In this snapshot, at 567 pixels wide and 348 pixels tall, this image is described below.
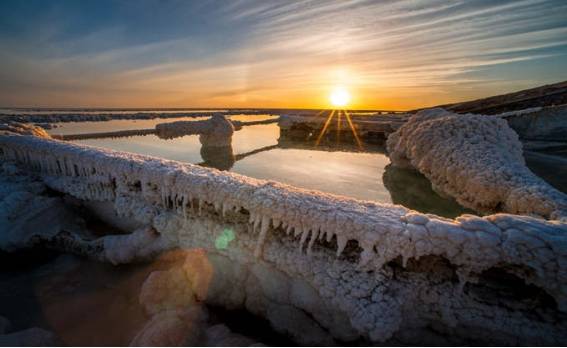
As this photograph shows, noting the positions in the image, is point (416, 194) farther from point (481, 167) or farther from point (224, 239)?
A: point (224, 239)

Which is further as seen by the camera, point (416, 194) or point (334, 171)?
point (334, 171)

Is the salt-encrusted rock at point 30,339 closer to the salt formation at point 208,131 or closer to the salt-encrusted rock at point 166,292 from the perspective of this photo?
the salt-encrusted rock at point 166,292

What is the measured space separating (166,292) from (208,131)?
10.7 meters

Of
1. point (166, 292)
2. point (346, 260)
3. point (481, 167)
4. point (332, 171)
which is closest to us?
point (346, 260)

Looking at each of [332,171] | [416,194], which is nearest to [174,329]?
[416,194]

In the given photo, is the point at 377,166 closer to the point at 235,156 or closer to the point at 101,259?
the point at 235,156

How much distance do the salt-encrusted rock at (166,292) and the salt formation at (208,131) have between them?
33.2ft

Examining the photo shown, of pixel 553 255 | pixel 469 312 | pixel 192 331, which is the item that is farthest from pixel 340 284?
pixel 553 255

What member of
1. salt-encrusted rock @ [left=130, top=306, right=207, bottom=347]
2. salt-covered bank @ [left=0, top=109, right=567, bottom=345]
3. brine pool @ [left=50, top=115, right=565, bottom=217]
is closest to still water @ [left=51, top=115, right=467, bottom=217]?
brine pool @ [left=50, top=115, right=565, bottom=217]

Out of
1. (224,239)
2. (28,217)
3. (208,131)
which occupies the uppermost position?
(208,131)

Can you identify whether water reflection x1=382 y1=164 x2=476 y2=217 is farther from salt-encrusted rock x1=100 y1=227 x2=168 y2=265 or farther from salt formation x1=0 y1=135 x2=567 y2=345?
salt-encrusted rock x1=100 y1=227 x2=168 y2=265

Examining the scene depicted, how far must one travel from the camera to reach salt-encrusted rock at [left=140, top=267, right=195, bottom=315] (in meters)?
2.93

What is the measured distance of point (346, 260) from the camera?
2.66 m

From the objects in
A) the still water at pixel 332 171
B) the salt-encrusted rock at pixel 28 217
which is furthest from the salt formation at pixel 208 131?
the salt-encrusted rock at pixel 28 217
